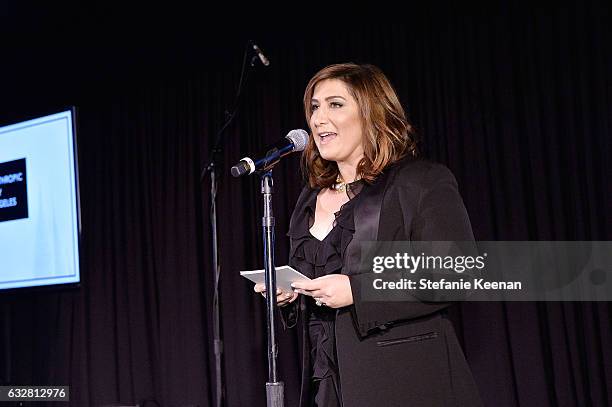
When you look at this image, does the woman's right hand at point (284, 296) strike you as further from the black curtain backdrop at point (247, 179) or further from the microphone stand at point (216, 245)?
the black curtain backdrop at point (247, 179)

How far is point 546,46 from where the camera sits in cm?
347

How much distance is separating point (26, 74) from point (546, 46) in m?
3.32

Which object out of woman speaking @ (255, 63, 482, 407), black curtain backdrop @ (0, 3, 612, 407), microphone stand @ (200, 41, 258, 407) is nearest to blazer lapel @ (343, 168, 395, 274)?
woman speaking @ (255, 63, 482, 407)

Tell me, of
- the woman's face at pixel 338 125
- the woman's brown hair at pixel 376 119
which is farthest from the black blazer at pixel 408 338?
the woman's face at pixel 338 125

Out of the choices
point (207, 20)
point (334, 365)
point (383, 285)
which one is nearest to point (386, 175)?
point (383, 285)

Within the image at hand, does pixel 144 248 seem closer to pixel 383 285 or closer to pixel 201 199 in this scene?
pixel 201 199

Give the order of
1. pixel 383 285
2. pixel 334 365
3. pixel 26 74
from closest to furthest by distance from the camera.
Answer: pixel 383 285, pixel 334 365, pixel 26 74

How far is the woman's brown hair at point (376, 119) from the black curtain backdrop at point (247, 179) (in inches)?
64.2

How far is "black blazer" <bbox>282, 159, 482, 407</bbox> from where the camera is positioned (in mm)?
1761

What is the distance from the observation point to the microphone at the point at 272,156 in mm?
1802

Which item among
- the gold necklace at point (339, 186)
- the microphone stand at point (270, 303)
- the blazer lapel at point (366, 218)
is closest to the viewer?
the microphone stand at point (270, 303)

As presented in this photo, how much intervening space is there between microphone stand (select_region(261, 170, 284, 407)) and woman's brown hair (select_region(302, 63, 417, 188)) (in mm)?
304

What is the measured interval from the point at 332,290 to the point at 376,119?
0.55 meters

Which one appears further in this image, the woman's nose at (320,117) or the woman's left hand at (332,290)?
the woman's nose at (320,117)
